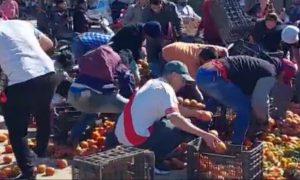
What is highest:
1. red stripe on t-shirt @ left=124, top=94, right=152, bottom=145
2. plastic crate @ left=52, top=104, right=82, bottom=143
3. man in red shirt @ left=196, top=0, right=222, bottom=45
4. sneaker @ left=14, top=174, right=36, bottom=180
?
red stripe on t-shirt @ left=124, top=94, right=152, bottom=145

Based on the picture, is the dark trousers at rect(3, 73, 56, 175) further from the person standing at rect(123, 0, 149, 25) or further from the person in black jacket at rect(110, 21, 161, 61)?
the person standing at rect(123, 0, 149, 25)

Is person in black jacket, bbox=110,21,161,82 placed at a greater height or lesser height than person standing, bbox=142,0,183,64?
greater

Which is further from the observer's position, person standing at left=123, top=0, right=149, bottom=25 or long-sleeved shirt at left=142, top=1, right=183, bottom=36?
person standing at left=123, top=0, right=149, bottom=25

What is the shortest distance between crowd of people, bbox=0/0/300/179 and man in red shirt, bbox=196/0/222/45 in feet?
3.93

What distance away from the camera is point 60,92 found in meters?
9.41

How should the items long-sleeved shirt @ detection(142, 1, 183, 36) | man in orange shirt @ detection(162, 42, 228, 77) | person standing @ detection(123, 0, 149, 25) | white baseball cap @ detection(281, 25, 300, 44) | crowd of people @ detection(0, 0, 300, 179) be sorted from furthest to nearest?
person standing @ detection(123, 0, 149, 25), long-sleeved shirt @ detection(142, 1, 183, 36), white baseball cap @ detection(281, 25, 300, 44), man in orange shirt @ detection(162, 42, 228, 77), crowd of people @ detection(0, 0, 300, 179)

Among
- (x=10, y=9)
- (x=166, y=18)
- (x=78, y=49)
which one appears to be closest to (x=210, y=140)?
(x=78, y=49)

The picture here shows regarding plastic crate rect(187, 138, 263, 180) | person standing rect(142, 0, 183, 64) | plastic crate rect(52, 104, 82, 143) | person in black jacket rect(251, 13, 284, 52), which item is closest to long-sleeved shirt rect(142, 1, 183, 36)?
person standing rect(142, 0, 183, 64)

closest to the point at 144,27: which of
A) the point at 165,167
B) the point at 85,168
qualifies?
the point at 165,167

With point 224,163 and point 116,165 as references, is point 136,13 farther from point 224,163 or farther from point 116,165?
point 116,165

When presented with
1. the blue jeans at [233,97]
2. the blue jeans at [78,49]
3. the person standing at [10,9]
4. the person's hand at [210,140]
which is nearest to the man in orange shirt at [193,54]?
the blue jeans at [233,97]

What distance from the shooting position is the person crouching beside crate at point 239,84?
7734 millimetres

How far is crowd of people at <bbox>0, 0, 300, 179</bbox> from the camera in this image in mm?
7000

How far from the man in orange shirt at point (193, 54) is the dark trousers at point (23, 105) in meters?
1.99
